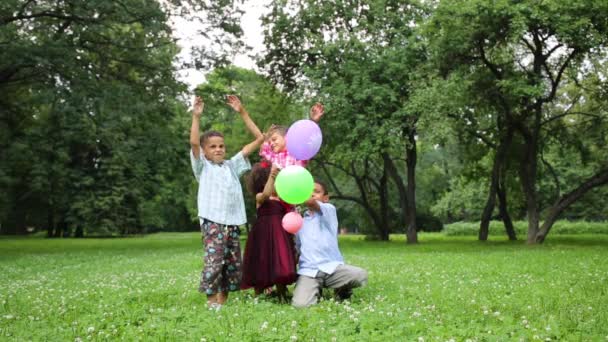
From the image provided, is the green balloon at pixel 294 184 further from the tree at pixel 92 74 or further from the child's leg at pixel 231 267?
the tree at pixel 92 74

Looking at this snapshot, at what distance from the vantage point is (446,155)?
61750mm

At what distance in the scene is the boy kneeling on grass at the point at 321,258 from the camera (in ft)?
24.6

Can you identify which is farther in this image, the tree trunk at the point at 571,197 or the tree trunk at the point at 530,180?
the tree trunk at the point at 530,180

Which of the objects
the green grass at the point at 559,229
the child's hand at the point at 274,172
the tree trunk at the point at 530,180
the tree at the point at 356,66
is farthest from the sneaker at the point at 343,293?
the green grass at the point at 559,229

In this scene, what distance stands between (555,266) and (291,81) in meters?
19.6

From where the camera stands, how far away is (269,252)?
7.53m

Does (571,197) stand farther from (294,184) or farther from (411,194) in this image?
(294,184)

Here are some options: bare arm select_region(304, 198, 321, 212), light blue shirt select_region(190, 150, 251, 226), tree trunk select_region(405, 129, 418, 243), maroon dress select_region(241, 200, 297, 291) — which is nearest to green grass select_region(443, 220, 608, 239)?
tree trunk select_region(405, 129, 418, 243)

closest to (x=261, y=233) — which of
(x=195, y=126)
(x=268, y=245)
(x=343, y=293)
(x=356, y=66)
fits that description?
(x=268, y=245)

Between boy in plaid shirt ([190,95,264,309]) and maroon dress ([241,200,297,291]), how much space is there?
0.18 metres

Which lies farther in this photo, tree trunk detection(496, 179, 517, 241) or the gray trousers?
tree trunk detection(496, 179, 517, 241)

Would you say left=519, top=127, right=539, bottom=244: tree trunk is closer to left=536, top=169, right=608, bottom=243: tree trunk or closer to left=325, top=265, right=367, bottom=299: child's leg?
left=536, top=169, right=608, bottom=243: tree trunk

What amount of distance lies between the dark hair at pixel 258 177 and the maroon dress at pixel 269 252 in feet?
1.02

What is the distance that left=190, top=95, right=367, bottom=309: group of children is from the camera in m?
7.33
